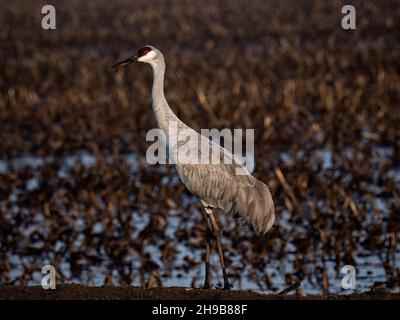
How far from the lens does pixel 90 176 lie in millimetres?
13016

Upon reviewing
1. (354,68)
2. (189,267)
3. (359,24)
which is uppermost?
(359,24)

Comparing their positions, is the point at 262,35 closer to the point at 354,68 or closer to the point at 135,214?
the point at 354,68

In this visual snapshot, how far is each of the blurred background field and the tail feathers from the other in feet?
3.10

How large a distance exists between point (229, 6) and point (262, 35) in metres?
7.99

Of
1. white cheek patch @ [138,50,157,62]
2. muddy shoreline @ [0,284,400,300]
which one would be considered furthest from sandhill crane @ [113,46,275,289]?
muddy shoreline @ [0,284,400,300]

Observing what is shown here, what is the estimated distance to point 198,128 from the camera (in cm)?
1644

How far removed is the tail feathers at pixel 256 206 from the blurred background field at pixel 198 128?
3.10 feet

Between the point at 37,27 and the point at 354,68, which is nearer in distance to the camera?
the point at 354,68

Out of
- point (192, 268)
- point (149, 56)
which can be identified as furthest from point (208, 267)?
point (192, 268)

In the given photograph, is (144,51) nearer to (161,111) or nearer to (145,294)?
(161,111)

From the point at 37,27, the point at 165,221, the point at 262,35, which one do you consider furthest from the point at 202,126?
the point at 37,27

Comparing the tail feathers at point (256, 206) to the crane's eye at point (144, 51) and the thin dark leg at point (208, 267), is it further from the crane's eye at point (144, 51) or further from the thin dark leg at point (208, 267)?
the crane's eye at point (144, 51)

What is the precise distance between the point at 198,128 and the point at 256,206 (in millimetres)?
8218

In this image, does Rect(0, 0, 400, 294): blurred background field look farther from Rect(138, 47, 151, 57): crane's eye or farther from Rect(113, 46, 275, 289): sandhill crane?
Rect(138, 47, 151, 57): crane's eye
